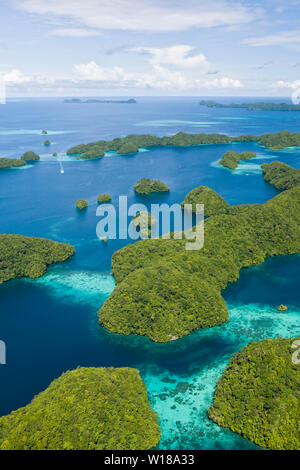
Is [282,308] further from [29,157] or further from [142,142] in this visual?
[142,142]

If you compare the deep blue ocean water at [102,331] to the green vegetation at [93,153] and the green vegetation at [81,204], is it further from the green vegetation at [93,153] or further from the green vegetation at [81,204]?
the green vegetation at [93,153]

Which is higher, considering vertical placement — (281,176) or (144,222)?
(281,176)

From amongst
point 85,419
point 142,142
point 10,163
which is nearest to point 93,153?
point 142,142

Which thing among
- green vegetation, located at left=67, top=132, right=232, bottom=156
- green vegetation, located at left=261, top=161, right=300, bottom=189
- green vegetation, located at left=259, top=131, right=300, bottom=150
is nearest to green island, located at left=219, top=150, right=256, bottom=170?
green vegetation, located at left=261, top=161, right=300, bottom=189

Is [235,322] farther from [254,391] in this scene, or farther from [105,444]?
[105,444]

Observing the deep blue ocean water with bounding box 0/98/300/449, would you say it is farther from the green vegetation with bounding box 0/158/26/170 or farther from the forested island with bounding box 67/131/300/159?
the forested island with bounding box 67/131/300/159

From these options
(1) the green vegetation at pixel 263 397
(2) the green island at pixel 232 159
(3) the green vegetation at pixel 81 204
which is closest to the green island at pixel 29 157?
(3) the green vegetation at pixel 81 204
